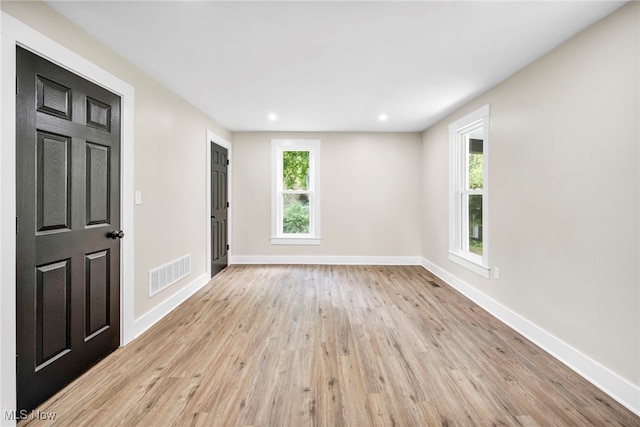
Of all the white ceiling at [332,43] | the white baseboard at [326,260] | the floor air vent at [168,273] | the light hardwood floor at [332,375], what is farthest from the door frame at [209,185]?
the light hardwood floor at [332,375]

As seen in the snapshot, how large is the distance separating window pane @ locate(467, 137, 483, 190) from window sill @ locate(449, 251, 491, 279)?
93 centimetres

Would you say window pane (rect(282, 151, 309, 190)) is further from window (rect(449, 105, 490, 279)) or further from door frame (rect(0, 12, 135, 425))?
door frame (rect(0, 12, 135, 425))

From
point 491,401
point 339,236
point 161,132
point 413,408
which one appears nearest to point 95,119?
point 161,132

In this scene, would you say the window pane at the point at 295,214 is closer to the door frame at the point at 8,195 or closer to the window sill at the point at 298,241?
the window sill at the point at 298,241

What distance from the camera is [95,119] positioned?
87.0 inches

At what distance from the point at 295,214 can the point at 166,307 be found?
2.86 metres

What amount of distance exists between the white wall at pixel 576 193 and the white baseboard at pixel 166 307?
3.48 m

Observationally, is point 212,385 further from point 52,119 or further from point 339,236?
point 339,236

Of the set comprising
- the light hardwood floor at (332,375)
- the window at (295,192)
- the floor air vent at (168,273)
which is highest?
the window at (295,192)

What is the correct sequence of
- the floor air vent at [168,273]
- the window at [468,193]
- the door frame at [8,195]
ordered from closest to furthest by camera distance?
the door frame at [8,195]
the floor air vent at [168,273]
the window at [468,193]

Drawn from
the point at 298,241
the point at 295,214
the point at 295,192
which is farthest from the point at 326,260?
the point at 295,192

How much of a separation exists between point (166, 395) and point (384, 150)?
4749 mm

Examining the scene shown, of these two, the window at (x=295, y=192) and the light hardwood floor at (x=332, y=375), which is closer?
the light hardwood floor at (x=332, y=375)

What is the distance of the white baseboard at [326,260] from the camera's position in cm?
549
